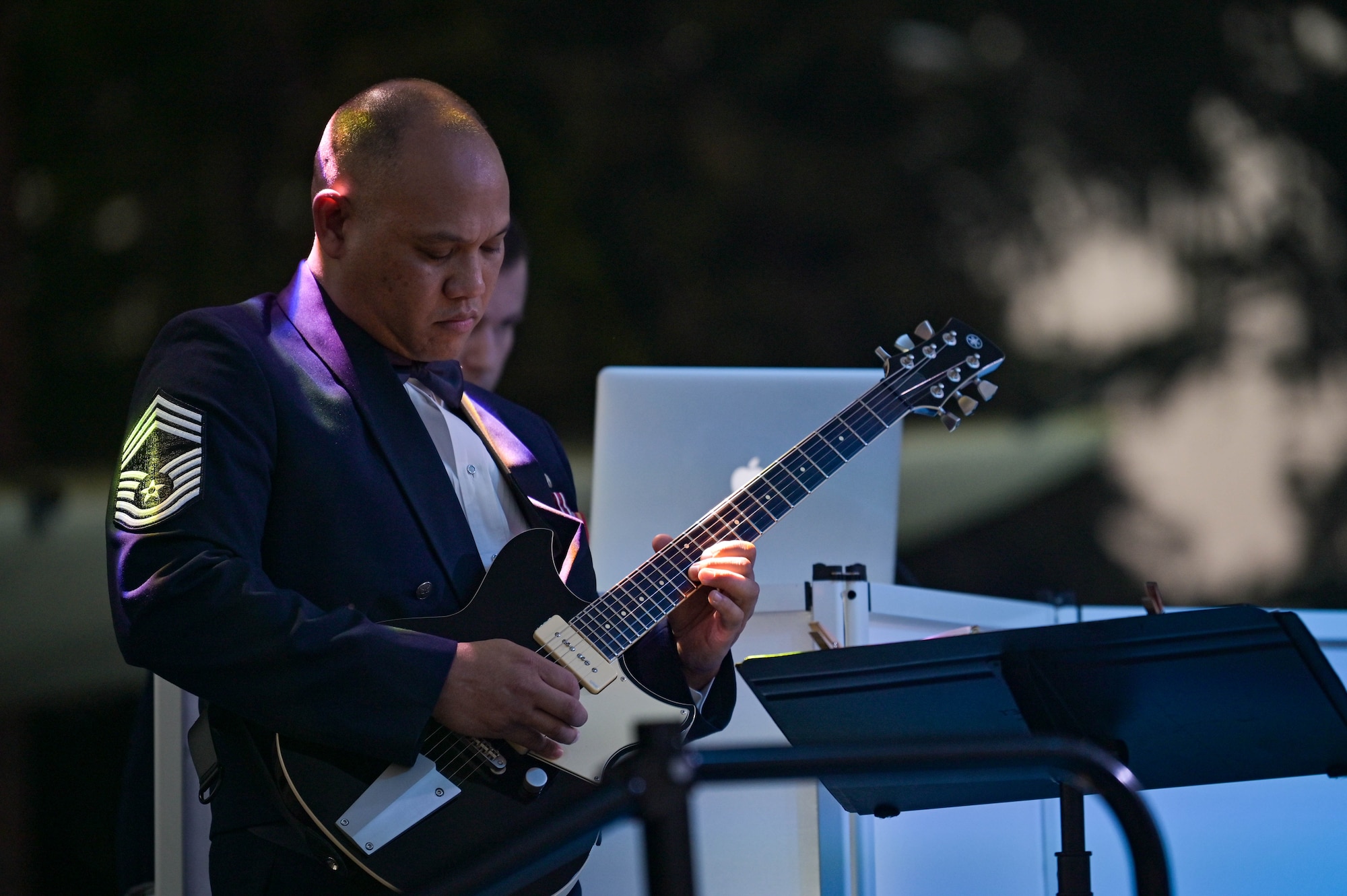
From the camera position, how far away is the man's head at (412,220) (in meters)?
1.73

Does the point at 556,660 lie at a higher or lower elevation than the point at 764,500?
lower

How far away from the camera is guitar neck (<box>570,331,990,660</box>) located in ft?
5.62

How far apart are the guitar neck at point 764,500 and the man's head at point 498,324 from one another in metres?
0.91

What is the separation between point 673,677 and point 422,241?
2.06 ft

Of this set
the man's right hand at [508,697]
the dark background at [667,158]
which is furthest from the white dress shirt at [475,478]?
the dark background at [667,158]

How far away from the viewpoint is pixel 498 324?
108 inches

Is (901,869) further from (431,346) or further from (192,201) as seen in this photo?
Answer: (192,201)

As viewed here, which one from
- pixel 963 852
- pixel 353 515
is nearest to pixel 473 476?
pixel 353 515

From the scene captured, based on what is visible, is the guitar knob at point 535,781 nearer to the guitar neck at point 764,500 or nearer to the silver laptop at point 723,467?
the guitar neck at point 764,500

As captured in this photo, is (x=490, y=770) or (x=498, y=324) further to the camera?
(x=498, y=324)

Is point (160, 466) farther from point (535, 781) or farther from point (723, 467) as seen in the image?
point (723, 467)

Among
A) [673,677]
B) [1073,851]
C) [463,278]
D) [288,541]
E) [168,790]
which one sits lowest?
[1073,851]

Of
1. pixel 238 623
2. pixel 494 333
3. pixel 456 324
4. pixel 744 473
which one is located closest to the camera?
pixel 238 623

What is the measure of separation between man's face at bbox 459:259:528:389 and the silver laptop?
0.54m
